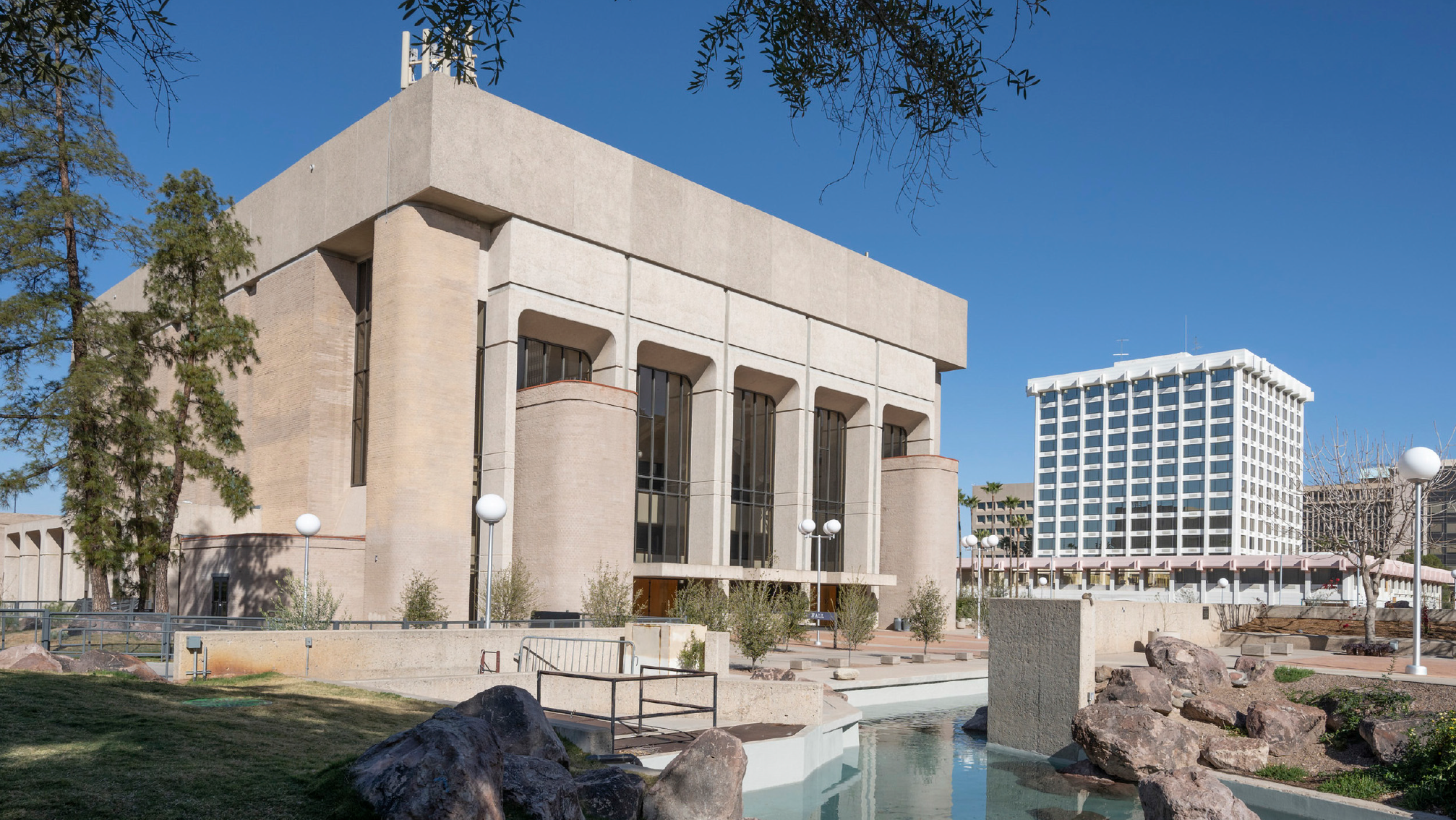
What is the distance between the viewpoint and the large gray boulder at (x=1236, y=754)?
51.9 ft

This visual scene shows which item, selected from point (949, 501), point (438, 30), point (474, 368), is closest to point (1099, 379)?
point (949, 501)

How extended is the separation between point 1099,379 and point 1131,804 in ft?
497

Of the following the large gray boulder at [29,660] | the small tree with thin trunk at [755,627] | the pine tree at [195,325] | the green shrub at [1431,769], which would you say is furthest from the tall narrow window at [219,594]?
the green shrub at [1431,769]

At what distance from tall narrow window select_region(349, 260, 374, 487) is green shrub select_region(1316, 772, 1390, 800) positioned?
33.4m

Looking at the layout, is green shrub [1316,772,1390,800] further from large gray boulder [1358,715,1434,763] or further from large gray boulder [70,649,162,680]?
large gray boulder [70,649,162,680]

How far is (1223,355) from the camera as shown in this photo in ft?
474

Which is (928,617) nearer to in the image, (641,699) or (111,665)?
(641,699)

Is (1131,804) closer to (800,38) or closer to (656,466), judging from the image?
(800,38)

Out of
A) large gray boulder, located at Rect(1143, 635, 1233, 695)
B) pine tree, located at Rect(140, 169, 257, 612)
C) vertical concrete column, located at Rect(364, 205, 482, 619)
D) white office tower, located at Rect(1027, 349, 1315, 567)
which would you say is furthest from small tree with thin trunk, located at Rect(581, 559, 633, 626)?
white office tower, located at Rect(1027, 349, 1315, 567)

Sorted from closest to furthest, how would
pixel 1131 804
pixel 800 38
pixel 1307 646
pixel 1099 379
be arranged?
1. pixel 800 38
2. pixel 1131 804
3. pixel 1307 646
4. pixel 1099 379

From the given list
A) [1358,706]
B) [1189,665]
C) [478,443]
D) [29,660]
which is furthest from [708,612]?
[29,660]

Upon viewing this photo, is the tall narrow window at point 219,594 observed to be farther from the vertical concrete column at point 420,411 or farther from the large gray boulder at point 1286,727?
the large gray boulder at point 1286,727

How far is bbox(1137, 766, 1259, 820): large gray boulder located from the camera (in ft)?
39.3

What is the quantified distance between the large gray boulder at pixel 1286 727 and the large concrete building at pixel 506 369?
85.2 ft
